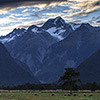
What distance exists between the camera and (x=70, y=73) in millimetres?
87000

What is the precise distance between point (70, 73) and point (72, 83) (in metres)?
3.51

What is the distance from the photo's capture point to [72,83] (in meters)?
88.2
